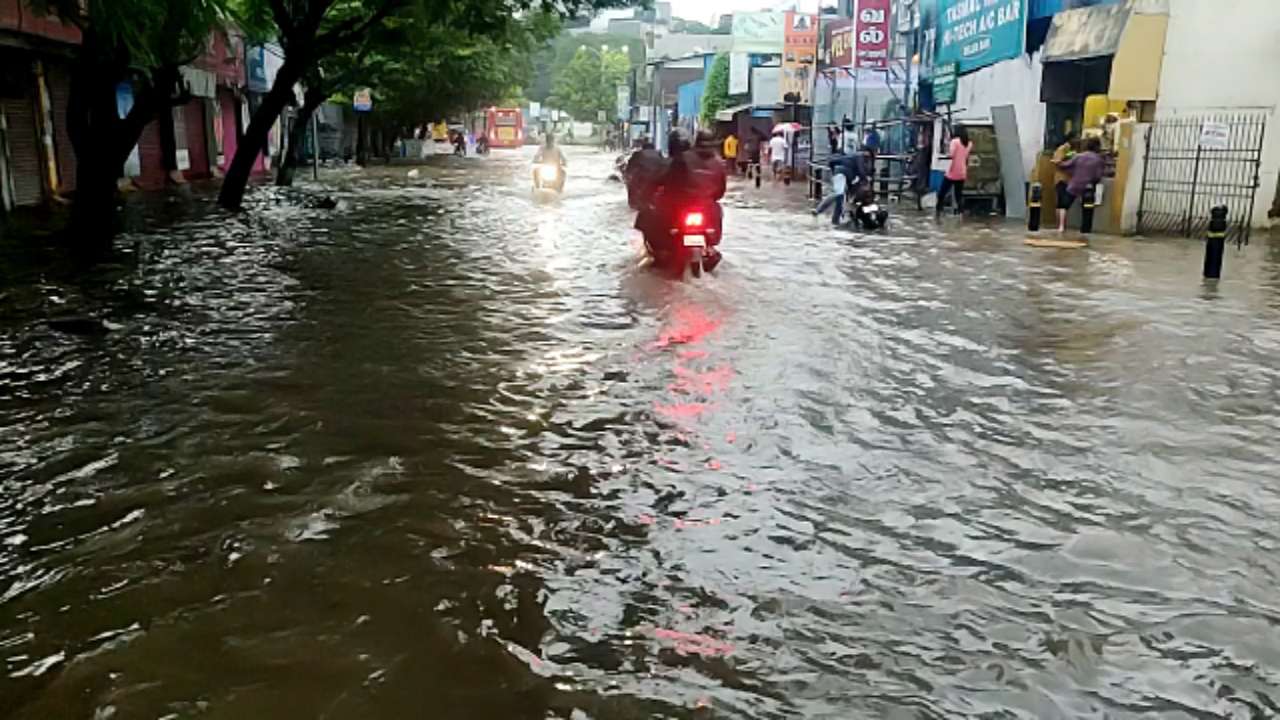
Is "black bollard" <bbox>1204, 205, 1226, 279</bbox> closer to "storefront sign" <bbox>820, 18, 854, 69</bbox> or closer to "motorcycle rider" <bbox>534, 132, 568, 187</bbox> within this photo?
"storefront sign" <bbox>820, 18, 854, 69</bbox>

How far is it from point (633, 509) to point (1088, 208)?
16.3 metres

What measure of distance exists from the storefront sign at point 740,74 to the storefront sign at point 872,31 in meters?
15.8

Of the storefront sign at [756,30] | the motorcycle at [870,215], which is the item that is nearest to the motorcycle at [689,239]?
the motorcycle at [870,215]

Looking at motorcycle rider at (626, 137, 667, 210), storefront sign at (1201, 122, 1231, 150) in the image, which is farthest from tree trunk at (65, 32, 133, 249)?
storefront sign at (1201, 122, 1231, 150)

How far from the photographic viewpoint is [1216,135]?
1795 cm

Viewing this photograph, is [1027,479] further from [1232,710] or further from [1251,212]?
[1251,212]

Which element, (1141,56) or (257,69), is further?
(257,69)

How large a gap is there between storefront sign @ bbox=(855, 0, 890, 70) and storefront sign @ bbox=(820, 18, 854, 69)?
1.18 m

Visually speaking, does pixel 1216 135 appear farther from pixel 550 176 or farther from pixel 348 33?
pixel 550 176

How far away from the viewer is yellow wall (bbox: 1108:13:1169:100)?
18.1 m

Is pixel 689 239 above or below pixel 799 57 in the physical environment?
below

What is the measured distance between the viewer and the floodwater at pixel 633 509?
12.1ft

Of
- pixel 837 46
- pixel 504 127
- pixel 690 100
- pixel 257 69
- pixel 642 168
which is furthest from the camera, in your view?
pixel 504 127

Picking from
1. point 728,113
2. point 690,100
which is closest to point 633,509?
point 728,113
